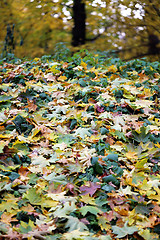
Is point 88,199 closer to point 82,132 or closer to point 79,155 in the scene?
point 79,155

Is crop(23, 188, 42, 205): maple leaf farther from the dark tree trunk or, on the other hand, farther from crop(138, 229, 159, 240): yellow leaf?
the dark tree trunk

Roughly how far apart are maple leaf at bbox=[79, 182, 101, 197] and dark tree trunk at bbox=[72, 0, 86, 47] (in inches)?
147

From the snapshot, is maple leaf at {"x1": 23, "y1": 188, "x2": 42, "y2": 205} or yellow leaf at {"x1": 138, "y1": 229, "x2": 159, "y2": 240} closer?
yellow leaf at {"x1": 138, "y1": 229, "x2": 159, "y2": 240}

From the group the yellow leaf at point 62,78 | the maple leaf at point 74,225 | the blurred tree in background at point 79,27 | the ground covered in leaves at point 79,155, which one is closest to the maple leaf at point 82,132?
the ground covered in leaves at point 79,155

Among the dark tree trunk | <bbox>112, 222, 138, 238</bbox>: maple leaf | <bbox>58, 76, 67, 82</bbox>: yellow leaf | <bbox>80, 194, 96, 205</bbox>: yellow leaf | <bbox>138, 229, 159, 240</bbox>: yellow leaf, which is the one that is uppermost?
the dark tree trunk

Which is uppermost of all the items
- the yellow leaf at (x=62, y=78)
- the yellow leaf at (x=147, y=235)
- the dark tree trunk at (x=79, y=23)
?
the dark tree trunk at (x=79, y=23)

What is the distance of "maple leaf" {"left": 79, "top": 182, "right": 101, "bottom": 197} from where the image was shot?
5.21ft

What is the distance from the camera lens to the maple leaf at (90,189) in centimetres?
159

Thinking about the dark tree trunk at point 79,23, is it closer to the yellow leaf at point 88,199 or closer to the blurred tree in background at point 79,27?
the blurred tree in background at point 79,27

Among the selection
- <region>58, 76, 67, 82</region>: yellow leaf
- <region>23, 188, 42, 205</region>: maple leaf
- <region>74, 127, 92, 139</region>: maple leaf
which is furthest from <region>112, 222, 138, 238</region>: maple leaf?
<region>58, 76, 67, 82</region>: yellow leaf

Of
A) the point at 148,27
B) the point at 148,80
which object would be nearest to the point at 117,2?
the point at 148,27

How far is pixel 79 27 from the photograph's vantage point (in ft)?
15.2

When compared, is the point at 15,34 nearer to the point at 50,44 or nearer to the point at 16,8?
the point at 16,8

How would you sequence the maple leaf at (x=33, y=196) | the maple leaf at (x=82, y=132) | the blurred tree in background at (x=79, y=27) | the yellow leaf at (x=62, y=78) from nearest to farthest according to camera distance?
the maple leaf at (x=33, y=196) → the maple leaf at (x=82, y=132) → the yellow leaf at (x=62, y=78) → the blurred tree in background at (x=79, y=27)
